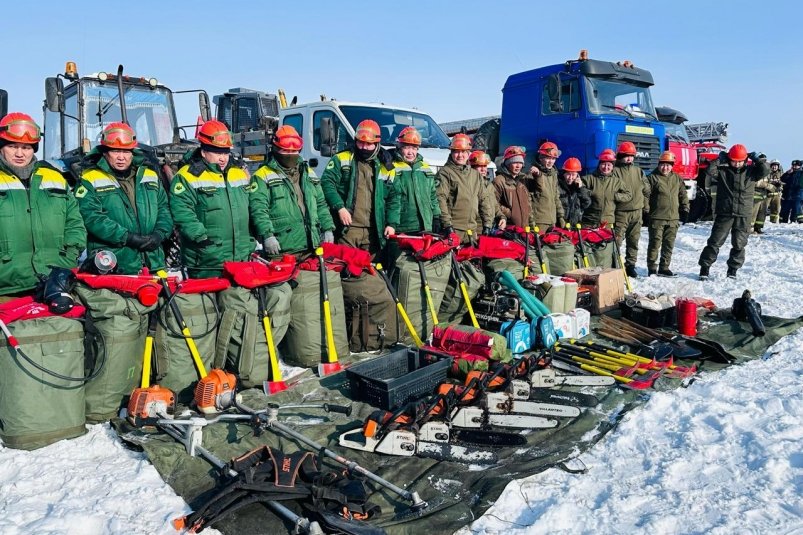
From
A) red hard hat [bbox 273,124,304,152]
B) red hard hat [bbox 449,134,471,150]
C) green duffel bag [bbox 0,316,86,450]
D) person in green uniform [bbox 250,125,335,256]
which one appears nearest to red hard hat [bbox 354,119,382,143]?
person in green uniform [bbox 250,125,335,256]

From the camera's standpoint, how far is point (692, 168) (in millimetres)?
14438

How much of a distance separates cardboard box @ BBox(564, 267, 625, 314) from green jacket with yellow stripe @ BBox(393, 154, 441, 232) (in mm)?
2133

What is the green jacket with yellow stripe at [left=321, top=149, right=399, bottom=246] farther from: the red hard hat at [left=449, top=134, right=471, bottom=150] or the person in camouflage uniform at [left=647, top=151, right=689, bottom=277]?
the person in camouflage uniform at [left=647, top=151, right=689, bottom=277]

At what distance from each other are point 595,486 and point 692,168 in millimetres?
13015

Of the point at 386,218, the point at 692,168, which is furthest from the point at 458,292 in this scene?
the point at 692,168

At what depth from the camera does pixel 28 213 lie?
13.0 ft

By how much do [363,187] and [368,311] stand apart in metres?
1.35

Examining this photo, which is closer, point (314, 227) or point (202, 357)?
point (202, 357)

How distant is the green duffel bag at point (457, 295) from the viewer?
6270mm

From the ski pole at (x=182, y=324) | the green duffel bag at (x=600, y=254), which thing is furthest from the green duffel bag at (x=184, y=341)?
the green duffel bag at (x=600, y=254)

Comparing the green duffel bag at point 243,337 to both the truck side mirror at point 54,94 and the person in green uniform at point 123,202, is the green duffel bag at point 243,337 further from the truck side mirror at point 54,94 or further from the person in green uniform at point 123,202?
the truck side mirror at point 54,94

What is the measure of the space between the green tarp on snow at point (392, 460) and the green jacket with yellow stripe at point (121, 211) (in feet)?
4.59

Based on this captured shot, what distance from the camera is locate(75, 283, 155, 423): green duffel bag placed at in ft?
13.3

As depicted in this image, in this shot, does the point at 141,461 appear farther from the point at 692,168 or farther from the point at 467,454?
the point at 692,168
